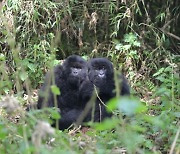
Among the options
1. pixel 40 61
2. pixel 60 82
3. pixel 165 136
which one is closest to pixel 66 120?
pixel 60 82

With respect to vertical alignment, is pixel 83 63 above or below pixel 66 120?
above

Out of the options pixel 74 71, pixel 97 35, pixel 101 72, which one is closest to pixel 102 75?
pixel 101 72

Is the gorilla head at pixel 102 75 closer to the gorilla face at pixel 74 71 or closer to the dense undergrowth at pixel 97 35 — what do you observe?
the gorilla face at pixel 74 71

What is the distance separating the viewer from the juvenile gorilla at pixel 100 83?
6086 millimetres

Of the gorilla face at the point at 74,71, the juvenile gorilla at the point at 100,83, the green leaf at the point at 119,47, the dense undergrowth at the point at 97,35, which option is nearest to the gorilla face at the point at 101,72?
the juvenile gorilla at the point at 100,83

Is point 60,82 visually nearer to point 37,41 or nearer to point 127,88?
point 127,88

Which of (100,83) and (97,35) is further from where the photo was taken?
(97,35)

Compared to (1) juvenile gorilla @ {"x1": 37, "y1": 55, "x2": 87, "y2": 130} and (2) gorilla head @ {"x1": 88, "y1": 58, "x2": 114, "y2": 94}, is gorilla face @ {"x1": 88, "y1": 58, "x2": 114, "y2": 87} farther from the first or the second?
(1) juvenile gorilla @ {"x1": 37, "y1": 55, "x2": 87, "y2": 130}

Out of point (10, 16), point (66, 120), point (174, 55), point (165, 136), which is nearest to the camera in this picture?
point (165, 136)

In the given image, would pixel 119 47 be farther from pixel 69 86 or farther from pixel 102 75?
pixel 69 86

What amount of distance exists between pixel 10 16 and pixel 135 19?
1.87 m

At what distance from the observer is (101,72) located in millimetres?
6223

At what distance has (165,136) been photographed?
3977 mm

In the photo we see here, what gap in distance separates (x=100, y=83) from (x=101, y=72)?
0.13 metres
